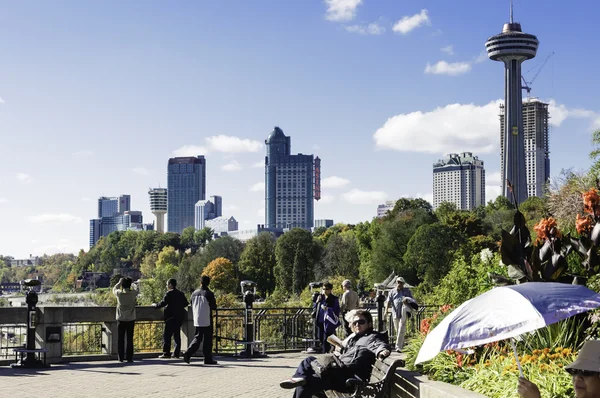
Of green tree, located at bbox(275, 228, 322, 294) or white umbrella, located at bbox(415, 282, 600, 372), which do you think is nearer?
white umbrella, located at bbox(415, 282, 600, 372)

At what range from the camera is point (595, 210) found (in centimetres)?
1035

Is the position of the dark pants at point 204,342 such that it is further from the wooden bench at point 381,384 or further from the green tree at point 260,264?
the green tree at point 260,264

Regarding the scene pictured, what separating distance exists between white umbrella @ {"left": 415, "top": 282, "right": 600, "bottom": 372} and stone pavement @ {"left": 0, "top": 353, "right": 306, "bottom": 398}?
20.6 ft

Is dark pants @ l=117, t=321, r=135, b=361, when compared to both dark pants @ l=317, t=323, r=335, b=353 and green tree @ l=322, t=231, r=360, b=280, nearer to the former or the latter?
dark pants @ l=317, t=323, r=335, b=353

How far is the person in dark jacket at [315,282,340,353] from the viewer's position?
52.4 ft

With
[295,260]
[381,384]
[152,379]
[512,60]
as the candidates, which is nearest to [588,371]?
[381,384]

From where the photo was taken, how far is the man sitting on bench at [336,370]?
356 inches

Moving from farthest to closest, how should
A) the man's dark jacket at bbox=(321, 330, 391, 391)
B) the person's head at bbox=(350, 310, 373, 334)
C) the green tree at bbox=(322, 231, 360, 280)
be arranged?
the green tree at bbox=(322, 231, 360, 280)
the person's head at bbox=(350, 310, 373, 334)
the man's dark jacket at bbox=(321, 330, 391, 391)

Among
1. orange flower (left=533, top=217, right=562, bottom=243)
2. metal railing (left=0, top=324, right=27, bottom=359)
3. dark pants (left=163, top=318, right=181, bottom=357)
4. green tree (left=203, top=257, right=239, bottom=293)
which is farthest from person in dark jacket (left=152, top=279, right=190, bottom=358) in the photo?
green tree (left=203, top=257, right=239, bottom=293)

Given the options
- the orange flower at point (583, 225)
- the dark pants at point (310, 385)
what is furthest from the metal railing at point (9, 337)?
the orange flower at point (583, 225)

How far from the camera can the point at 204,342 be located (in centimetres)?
1616

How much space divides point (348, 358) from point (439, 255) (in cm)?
6619

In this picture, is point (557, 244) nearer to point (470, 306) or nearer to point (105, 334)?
point (470, 306)

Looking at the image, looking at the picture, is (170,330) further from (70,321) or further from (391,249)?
(391,249)
